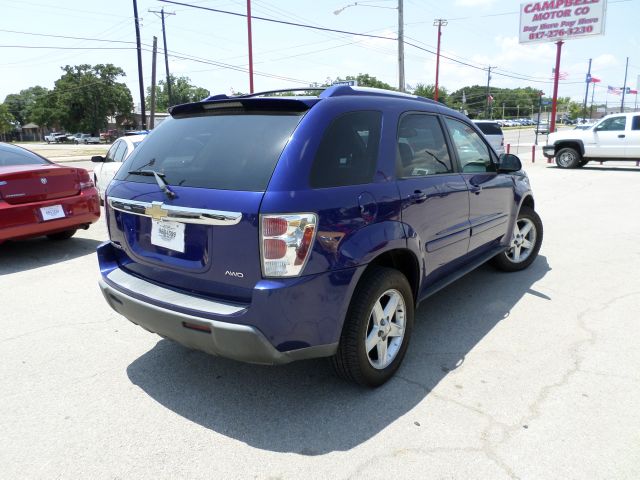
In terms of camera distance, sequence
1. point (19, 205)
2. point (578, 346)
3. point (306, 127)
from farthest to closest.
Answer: point (19, 205), point (578, 346), point (306, 127)

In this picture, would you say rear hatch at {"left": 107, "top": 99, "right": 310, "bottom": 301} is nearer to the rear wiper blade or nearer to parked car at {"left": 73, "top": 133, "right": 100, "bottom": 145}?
the rear wiper blade

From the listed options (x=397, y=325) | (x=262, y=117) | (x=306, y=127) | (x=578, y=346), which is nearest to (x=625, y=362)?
(x=578, y=346)

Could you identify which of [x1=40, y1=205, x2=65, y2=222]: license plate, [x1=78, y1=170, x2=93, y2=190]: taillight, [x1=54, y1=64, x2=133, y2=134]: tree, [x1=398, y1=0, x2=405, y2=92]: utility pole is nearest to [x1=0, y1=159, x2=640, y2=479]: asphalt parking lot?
[x1=40, y1=205, x2=65, y2=222]: license plate

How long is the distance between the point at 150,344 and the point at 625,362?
11.1ft

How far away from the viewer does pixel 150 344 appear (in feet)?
11.8

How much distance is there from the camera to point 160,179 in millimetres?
2723

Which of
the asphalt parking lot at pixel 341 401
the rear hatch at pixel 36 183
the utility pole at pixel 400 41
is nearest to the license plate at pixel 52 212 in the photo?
the rear hatch at pixel 36 183

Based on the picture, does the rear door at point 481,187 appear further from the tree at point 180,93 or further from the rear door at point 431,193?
the tree at point 180,93

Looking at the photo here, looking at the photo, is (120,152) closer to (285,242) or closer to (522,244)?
(522,244)

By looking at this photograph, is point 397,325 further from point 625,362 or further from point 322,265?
point 625,362

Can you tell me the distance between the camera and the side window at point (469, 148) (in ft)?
12.8

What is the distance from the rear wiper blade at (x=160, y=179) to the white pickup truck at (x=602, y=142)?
1697 cm

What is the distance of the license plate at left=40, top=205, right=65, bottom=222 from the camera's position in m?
5.74

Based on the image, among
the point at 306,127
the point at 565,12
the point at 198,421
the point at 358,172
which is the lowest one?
the point at 198,421
